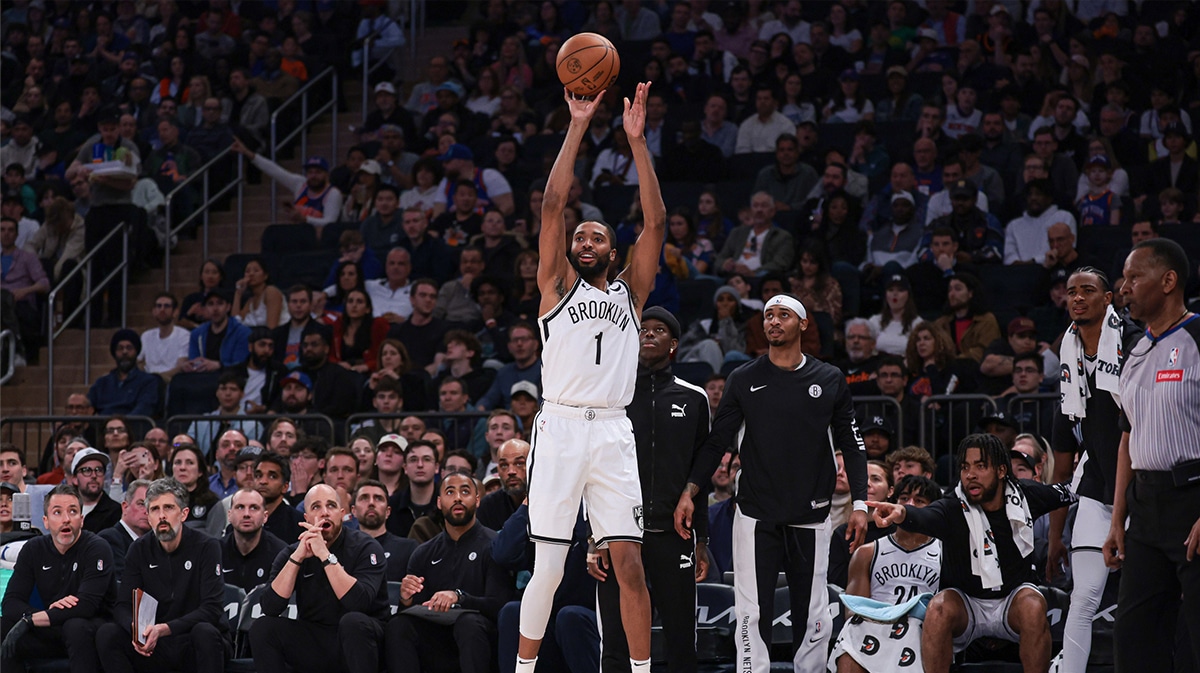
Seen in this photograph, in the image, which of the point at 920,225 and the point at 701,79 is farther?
the point at 701,79

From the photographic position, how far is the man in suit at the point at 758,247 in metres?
12.9

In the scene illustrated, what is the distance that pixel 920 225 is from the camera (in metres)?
13.1

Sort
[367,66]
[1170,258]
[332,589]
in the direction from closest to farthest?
1. [1170,258]
2. [332,589]
3. [367,66]

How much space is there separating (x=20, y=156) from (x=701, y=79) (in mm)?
8353

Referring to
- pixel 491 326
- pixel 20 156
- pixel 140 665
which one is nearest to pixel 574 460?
pixel 140 665

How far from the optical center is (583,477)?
6.20 meters

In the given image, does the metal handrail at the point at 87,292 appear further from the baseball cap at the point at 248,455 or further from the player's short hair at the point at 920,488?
the player's short hair at the point at 920,488

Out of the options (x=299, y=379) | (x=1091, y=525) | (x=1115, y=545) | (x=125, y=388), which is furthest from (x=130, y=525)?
(x=1115, y=545)

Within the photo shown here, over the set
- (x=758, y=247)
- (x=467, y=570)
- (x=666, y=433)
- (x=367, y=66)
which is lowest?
(x=467, y=570)

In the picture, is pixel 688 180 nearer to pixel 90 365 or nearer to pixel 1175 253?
pixel 90 365

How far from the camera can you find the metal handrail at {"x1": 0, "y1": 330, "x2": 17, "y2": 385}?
13898 millimetres

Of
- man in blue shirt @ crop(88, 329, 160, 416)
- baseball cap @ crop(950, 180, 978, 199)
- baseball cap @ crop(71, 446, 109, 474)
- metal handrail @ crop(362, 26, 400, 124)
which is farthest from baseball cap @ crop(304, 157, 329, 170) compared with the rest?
baseball cap @ crop(950, 180, 978, 199)

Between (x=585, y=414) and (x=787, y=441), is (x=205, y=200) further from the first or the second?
(x=585, y=414)

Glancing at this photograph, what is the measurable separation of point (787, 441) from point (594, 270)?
4.62 ft
